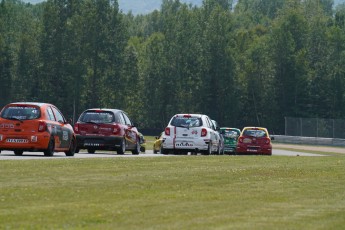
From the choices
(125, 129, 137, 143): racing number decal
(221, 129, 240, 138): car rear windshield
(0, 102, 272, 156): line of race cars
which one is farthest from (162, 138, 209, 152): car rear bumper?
(221, 129, 240, 138): car rear windshield

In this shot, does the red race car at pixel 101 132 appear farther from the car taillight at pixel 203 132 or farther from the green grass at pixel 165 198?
the green grass at pixel 165 198

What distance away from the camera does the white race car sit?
39.3 m

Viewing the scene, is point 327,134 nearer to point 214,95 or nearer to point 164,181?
point 214,95

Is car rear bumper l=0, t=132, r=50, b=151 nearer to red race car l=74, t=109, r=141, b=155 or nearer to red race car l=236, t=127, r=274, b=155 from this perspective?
red race car l=74, t=109, r=141, b=155

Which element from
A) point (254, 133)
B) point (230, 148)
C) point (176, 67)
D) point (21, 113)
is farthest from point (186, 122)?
point (176, 67)

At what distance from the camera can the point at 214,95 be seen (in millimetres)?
113375

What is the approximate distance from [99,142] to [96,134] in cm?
28

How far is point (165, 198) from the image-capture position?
15.5m

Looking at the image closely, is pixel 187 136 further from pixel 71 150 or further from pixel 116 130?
pixel 71 150

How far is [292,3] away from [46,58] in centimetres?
4838

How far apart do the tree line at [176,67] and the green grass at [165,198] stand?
81.9 m

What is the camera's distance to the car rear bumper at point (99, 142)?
36.5 meters

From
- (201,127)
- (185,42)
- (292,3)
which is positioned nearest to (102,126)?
(201,127)

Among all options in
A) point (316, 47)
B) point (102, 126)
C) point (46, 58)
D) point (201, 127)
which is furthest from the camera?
point (316, 47)
